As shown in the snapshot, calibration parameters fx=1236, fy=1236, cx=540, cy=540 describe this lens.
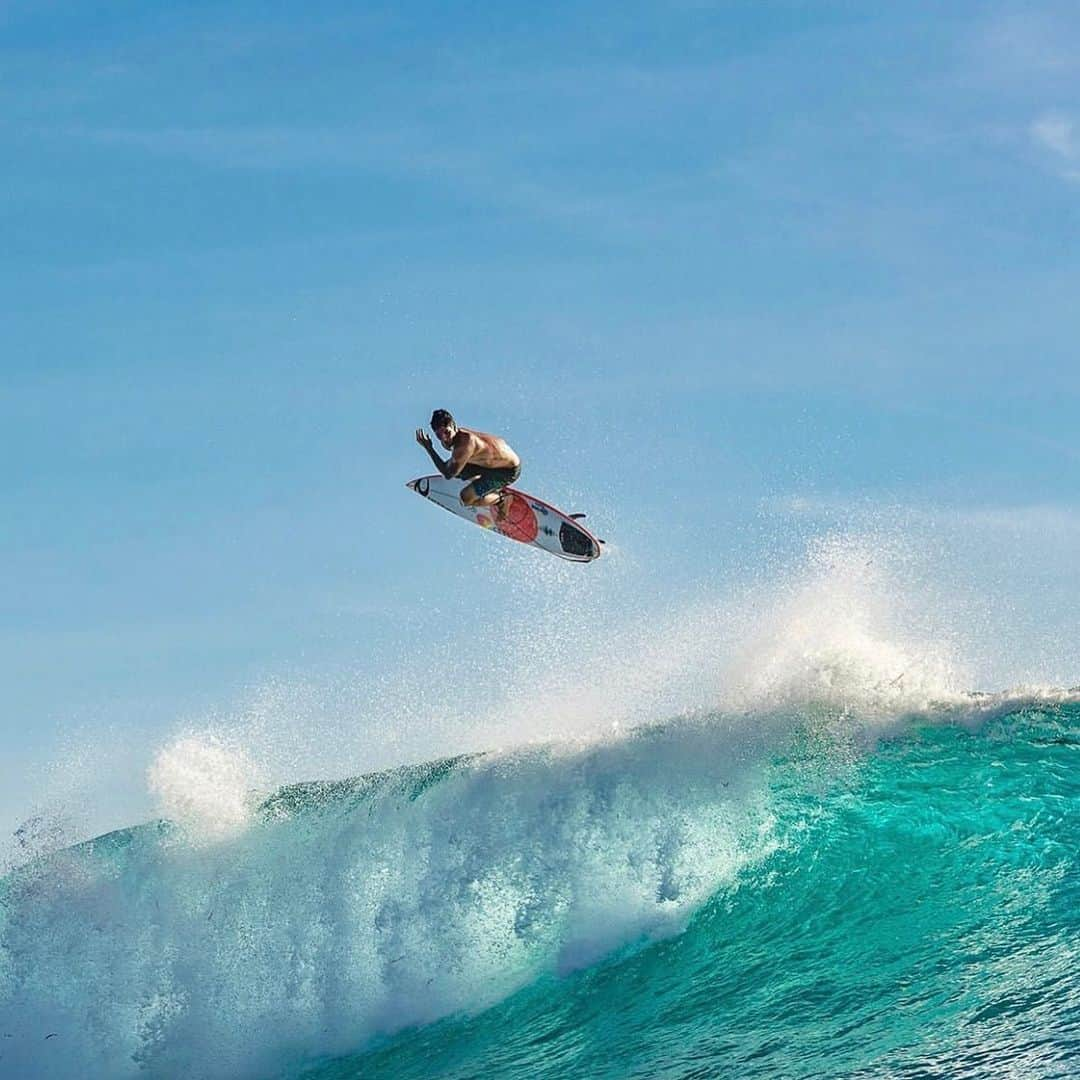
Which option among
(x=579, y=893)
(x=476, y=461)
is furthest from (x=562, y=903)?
(x=476, y=461)

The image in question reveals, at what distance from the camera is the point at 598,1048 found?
8.45m

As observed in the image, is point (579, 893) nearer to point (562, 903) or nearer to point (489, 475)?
point (562, 903)

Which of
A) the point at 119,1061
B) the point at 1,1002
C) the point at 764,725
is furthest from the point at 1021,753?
the point at 1,1002

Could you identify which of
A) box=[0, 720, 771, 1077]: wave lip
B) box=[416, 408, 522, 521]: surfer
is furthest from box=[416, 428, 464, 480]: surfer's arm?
box=[0, 720, 771, 1077]: wave lip

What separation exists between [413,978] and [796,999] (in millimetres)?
3298

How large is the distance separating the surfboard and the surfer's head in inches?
84.0

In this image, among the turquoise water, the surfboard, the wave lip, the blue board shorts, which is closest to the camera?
the turquoise water

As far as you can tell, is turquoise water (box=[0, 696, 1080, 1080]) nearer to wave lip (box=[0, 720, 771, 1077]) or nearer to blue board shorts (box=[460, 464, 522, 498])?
wave lip (box=[0, 720, 771, 1077])

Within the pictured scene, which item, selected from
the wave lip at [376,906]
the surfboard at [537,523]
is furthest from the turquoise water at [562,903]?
the surfboard at [537,523]

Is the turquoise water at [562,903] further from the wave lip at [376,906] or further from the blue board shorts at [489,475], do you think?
the blue board shorts at [489,475]

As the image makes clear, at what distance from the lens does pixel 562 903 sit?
10164 millimetres

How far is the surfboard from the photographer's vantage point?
1272 centimetres

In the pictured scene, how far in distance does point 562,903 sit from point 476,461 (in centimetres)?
395

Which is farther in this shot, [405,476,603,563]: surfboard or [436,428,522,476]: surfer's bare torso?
[405,476,603,563]: surfboard
